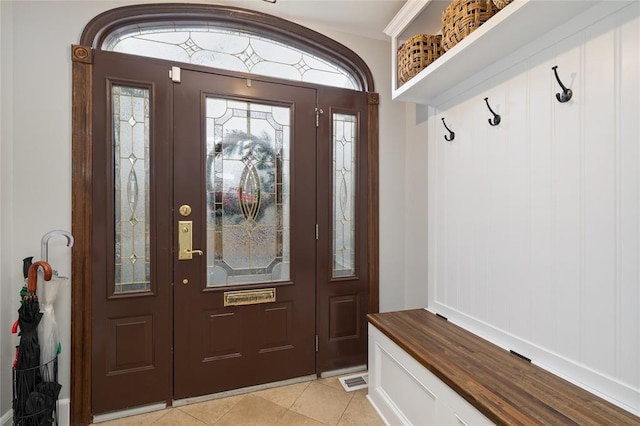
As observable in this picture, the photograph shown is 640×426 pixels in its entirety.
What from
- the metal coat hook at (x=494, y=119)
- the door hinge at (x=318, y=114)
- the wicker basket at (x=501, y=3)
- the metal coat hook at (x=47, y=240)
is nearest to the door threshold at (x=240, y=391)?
the metal coat hook at (x=47, y=240)

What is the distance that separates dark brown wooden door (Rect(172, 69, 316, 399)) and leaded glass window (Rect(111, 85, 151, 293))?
19 centimetres

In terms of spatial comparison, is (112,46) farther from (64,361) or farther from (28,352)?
(64,361)

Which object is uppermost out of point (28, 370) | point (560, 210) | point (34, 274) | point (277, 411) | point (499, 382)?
point (560, 210)

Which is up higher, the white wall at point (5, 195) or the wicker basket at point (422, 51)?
the wicker basket at point (422, 51)

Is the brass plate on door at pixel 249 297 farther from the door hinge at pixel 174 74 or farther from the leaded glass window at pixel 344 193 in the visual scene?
the door hinge at pixel 174 74

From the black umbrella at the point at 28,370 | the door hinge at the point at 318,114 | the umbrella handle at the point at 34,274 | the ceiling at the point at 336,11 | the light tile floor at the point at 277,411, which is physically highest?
the ceiling at the point at 336,11

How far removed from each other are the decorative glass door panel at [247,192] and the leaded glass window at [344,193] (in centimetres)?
40

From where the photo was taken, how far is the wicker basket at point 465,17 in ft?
4.58

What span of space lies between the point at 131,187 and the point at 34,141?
0.56 meters

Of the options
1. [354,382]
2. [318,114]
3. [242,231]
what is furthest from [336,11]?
[354,382]

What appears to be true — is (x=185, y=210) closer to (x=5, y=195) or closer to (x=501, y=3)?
(x=5, y=195)

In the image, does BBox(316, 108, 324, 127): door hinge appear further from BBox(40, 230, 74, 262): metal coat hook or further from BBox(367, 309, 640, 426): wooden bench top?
BBox(40, 230, 74, 262): metal coat hook

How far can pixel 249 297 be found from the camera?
217 cm

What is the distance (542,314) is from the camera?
4.46ft
